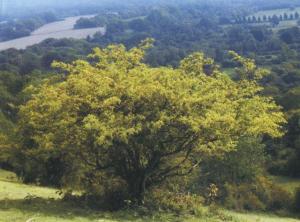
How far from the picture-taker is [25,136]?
33.8 metres

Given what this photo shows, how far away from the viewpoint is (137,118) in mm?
20984

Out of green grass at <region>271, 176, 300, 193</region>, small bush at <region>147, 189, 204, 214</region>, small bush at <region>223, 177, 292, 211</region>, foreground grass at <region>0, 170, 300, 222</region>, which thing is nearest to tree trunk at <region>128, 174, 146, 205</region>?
small bush at <region>147, 189, 204, 214</region>

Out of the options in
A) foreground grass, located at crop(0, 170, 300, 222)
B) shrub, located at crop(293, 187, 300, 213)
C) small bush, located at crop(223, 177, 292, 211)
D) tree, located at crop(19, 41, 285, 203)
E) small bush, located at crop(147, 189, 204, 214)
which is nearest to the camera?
foreground grass, located at crop(0, 170, 300, 222)

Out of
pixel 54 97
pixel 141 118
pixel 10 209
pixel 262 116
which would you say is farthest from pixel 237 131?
pixel 10 209

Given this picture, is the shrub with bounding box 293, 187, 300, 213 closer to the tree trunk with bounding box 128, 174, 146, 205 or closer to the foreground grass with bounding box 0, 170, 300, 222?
the foreground grass with bounding box 0, 170, 300, 222

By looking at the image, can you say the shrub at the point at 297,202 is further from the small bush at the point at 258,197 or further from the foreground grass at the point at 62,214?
the foreground grass at the point at 62,214

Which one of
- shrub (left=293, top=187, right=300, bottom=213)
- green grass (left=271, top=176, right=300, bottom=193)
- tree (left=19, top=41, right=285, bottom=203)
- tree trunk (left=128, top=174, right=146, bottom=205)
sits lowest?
shrub (left=293, top=187, right=300, bottom=213)

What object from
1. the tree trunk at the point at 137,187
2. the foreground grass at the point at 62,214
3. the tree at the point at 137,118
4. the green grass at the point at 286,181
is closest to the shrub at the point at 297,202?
the green grass at the point at 286,181

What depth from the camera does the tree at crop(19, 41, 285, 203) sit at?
20.8 metres

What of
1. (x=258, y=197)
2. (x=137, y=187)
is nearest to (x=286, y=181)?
(x=258, y=197)

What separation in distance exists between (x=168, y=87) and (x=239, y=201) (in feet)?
66.3

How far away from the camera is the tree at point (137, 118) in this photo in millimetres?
20844

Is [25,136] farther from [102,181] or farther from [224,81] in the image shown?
[224,81]

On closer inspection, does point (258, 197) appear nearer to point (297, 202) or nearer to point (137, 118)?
point (297, 202)
